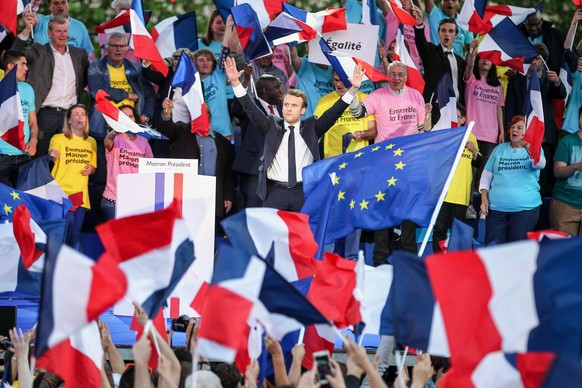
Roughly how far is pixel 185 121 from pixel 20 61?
187 centimetres

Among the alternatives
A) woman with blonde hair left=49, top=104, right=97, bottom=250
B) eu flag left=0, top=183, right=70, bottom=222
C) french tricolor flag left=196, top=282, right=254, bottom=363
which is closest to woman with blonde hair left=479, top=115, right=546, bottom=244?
woman with blonde hair left=49, top=104, right=97, bottom=250

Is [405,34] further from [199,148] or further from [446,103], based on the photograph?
[199,148]

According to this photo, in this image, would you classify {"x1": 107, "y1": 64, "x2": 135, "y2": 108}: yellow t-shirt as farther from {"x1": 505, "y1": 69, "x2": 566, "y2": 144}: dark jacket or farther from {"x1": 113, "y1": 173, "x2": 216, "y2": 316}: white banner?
{"x1": 505, "y1": 69, "x2": 566, "y2": 144}: dark jacket

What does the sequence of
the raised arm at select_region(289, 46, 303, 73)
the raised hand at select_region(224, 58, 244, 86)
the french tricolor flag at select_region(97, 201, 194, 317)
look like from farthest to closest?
1. the raised arm at select_region(289, 46, 303, 73)
2. the raised hand at select_region(224, 58, 244, 86)
3. the french tricolor flag at select_region(97, 201, 194, 317)

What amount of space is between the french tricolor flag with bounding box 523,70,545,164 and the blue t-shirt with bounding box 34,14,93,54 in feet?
16.8

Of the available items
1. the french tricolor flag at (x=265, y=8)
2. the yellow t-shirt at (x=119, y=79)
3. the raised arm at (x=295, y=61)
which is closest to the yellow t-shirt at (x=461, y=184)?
the raised arm at (x=295, y=61)

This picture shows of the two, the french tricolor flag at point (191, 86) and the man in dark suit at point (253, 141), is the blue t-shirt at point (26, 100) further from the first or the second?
the man in dark suit at point (253, 141)

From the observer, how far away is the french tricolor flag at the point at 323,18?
1364cm

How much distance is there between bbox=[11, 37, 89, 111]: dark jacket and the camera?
536 inches

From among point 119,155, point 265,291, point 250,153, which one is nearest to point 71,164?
point 119,155

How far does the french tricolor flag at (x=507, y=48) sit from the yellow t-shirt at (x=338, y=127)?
1.89 metres

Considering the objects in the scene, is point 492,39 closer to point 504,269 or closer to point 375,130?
point 375,130

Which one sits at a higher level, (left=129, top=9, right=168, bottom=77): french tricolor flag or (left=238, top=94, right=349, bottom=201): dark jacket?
(left=129, top=9, right=168, bottom=77): french tricolor flag

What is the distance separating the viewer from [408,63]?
14.1m
